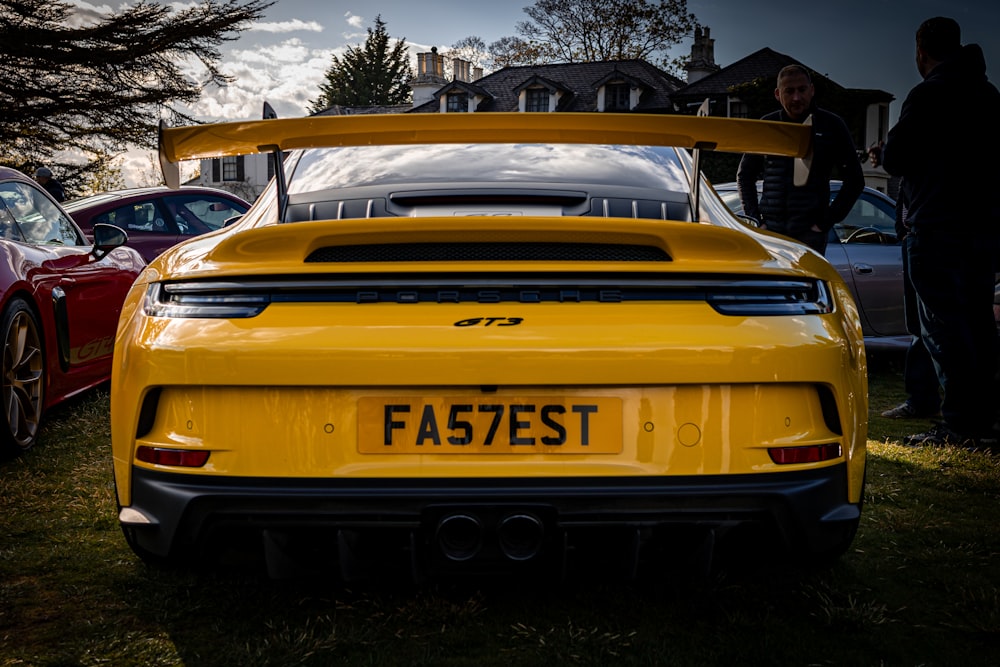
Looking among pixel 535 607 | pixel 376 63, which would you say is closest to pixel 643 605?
pixel 535 607

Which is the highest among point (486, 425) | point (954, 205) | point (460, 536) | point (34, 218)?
point (954, 205)

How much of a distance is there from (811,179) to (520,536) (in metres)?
3.90

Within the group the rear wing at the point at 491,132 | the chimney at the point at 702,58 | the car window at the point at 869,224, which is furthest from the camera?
the chimney at the point at 702,58

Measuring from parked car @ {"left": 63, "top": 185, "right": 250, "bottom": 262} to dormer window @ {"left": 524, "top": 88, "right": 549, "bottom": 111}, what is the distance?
3911 cm

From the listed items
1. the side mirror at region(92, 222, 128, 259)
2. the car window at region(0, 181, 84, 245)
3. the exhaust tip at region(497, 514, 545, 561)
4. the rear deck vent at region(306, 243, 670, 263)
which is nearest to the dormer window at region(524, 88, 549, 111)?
the car window at region(0, 181, 84, 245)

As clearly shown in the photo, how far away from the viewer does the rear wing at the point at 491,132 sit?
2.75 m

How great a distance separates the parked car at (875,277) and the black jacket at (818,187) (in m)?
2.01

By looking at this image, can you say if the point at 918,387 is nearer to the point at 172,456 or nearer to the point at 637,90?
the point at 172,456

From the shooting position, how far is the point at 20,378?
4.82 m

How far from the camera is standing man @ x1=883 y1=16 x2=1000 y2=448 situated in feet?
16.0

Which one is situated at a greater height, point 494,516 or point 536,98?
point 536,98

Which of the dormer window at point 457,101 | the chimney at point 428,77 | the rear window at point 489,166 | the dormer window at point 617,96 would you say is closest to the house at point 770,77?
the dormer window at point 617,96

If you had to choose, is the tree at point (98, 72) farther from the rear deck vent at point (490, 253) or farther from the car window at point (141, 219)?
the rear deck vent at point (490, 253)

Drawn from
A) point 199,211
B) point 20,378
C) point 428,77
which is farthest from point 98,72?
point 428,77
